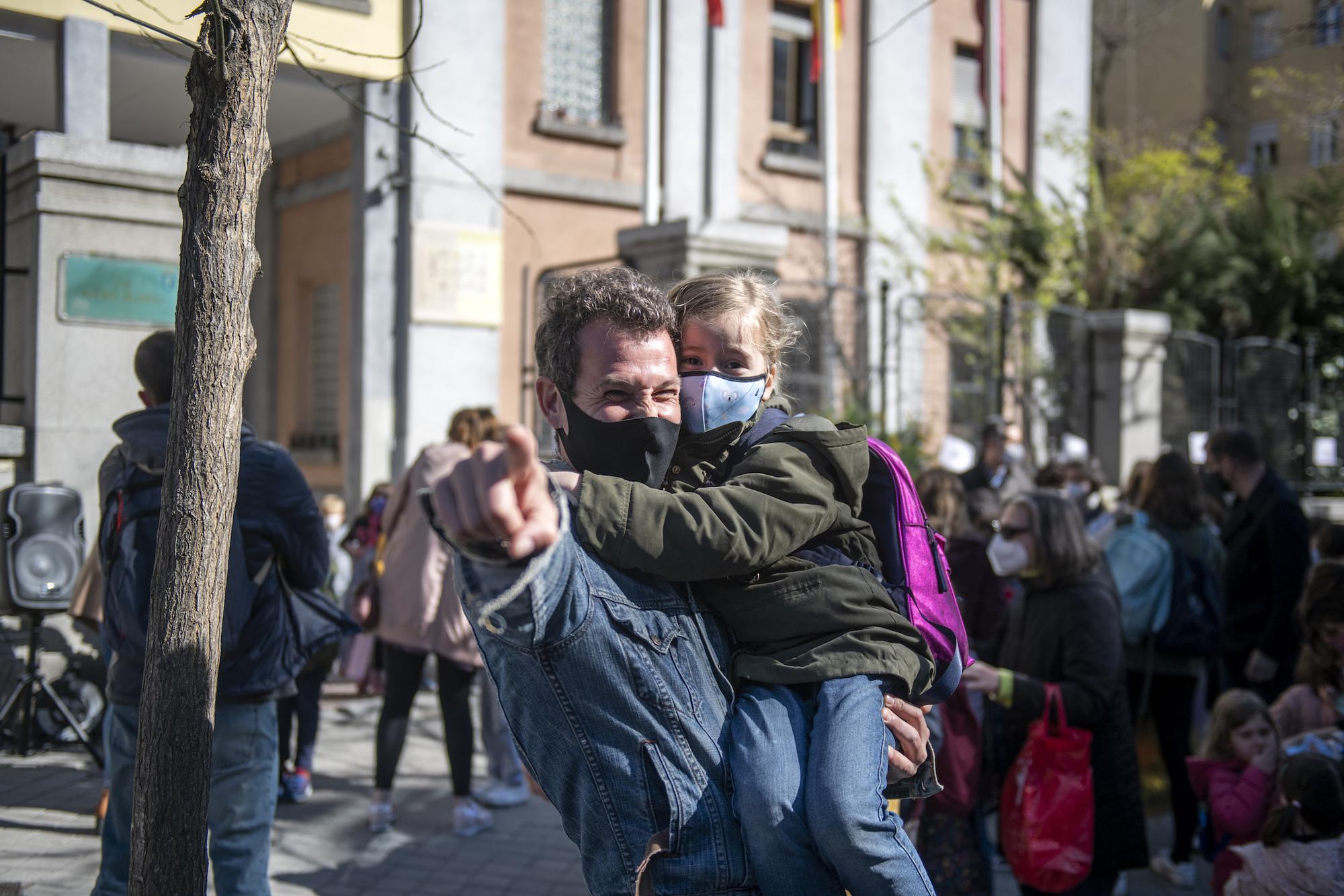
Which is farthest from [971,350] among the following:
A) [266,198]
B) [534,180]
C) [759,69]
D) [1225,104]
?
[1225,104]

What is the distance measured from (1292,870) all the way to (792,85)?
44.8 ft

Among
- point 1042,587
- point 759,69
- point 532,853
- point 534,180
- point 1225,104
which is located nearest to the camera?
point 1042,587

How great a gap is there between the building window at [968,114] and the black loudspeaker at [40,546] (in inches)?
545

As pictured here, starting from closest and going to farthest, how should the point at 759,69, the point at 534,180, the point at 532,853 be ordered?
the point at 532,853, the point at 534,180, the point at 759,69

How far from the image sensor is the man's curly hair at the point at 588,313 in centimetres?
213

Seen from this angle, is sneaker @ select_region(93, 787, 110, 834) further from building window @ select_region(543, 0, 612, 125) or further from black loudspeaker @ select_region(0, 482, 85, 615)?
building window @ select_region(543, 0, 612, 125)

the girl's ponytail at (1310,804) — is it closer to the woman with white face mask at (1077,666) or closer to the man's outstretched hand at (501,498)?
the woman with white face mask at (1077,666)

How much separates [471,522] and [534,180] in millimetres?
12005

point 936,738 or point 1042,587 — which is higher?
point 1042,587

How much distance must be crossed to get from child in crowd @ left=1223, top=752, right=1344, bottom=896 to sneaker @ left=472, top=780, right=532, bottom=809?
3847mm

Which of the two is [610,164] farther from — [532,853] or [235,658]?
[235,658]

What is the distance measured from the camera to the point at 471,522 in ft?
5.27

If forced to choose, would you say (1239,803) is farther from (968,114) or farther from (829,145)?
(968,114)

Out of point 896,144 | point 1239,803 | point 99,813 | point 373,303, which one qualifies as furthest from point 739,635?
point 896,144
